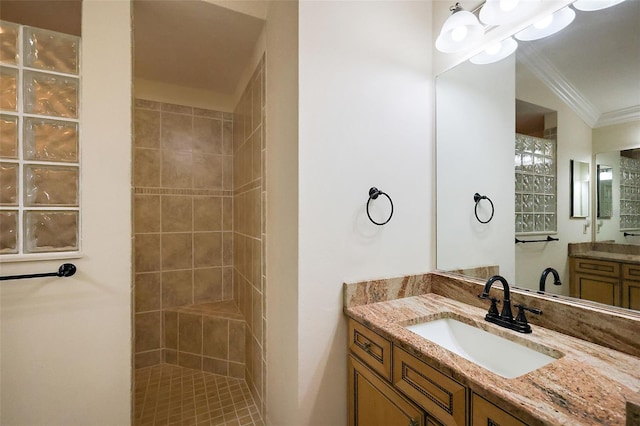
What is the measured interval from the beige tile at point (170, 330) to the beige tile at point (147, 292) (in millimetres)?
120

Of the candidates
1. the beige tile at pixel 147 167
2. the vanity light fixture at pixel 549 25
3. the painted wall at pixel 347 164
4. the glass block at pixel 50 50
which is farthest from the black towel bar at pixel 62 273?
the vanity light fixture at pixel 549 25

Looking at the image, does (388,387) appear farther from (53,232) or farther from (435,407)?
(53,232)

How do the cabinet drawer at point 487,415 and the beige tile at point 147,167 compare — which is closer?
the cabinet drawer at point 487,415

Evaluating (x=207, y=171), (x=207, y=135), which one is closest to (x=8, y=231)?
(x=207, y=171)

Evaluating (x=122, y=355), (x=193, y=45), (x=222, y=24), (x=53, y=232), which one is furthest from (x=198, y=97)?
(x=122, y=355)

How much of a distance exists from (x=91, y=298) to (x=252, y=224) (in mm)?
926

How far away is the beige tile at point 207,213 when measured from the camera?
2496mm

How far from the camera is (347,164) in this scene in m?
1.26

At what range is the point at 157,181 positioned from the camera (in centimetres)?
236

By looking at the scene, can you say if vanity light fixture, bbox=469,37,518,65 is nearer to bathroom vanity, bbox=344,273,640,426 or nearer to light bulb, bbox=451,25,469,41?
light bulb, bbox=451,25,469,41

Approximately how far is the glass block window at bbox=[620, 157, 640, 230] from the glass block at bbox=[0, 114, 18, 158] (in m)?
2.32

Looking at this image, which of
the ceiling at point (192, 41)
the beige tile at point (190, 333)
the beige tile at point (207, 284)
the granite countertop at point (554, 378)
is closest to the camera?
the granite countertop at point (554, 378)

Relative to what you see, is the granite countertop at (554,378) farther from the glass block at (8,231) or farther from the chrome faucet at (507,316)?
the glass block at (8,231)

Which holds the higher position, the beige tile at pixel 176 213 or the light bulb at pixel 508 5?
the light bulb at pixel 508 5
